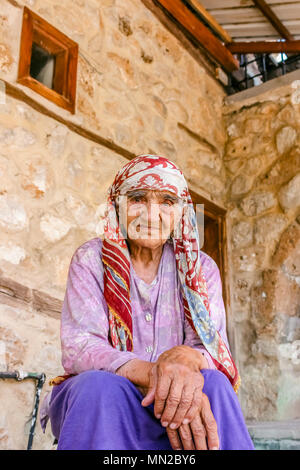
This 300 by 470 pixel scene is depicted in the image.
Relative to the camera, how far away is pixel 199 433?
1.34 metres

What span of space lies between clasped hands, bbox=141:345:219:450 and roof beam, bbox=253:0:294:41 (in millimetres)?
3493

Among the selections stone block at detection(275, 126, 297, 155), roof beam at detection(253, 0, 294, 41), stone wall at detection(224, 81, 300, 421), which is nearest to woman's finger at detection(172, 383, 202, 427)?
stone wall at detection(224, 81, 300, 421)

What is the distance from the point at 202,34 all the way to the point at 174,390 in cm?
358

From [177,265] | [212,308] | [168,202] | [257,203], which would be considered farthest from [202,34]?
[212,308]

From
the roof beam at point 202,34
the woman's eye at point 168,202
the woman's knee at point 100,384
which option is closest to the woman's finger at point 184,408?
the woman's knee at point 100,384

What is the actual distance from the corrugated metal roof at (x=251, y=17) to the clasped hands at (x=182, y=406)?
11.6ft

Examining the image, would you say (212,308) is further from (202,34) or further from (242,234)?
(202,34)

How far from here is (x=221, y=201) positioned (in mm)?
4312

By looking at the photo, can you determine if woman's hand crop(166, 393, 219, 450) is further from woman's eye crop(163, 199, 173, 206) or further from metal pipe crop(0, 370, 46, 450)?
metal pipe crop(0, 370, 46, 450)

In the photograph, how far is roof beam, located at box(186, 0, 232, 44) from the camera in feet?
13.6

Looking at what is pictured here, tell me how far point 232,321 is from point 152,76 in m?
1.97

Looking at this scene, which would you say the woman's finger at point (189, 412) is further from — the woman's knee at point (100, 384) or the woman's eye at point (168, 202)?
the woman's eye at point (168, 202)
